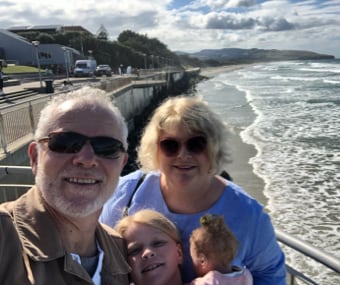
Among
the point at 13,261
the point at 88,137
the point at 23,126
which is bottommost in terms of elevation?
the point at 23,126

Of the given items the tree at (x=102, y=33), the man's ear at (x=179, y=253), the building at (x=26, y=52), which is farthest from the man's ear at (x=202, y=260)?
the tree at (x=102, y=33)

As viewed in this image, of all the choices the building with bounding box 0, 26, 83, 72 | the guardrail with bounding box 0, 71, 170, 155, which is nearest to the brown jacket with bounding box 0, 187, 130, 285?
the guardrail with bounding box 0, 71, 170, 155

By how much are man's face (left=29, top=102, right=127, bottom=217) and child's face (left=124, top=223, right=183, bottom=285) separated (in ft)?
1.16

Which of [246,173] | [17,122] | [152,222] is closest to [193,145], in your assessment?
[152,222]

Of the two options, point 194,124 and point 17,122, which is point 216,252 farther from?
point 17,122

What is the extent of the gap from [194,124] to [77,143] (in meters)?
0.76

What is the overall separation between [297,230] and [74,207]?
8444 mm

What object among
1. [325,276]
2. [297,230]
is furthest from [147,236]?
[297,230]

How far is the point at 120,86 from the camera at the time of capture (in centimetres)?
2647

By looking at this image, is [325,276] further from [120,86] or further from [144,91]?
[144,91]

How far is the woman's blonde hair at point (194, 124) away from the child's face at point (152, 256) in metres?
0.52

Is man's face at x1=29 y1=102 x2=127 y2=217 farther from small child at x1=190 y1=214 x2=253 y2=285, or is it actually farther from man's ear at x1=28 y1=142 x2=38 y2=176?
small child at x1=190 y1=214 x2=253 y2=285

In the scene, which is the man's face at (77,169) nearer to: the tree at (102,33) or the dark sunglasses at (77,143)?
the dark sunglasses at (77,143)

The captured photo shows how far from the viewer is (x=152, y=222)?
87.6 inches
